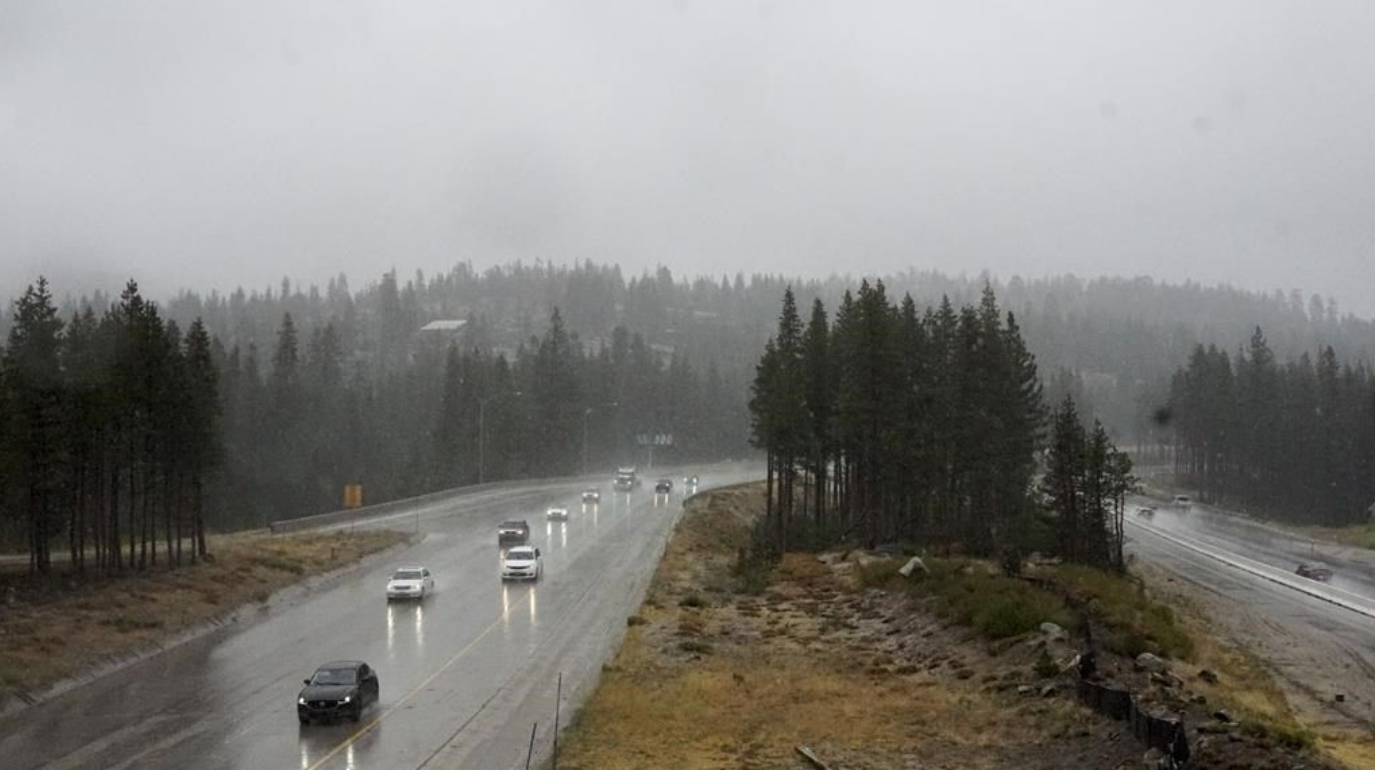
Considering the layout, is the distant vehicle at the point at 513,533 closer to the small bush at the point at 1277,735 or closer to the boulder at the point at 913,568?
the boulder at the point at 913,568

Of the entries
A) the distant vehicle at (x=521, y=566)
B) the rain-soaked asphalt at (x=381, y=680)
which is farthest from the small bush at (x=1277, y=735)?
the distant vehicle at (x=521, y=566)

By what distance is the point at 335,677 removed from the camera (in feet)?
93.1

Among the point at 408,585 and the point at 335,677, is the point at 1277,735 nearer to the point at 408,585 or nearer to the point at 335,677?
the point at 335,677

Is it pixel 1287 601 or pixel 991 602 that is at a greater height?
pixel 991 602

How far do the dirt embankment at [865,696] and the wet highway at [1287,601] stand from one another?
8.12 feet

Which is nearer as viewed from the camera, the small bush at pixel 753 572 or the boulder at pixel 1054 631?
the boulder at pixel 1054 631

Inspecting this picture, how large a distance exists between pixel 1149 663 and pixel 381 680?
64.4 feet

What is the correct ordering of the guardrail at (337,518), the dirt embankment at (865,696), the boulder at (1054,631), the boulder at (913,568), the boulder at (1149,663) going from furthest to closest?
the guardrail at (337,518) → the boulder at (913,568) → the boulder at (1054,631) → the boulder at (1149,663) → the dirt embankment at (865,696)

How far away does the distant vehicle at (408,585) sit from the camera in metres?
50.2

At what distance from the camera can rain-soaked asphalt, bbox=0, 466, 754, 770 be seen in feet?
82.2

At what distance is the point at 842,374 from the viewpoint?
77.1 meters

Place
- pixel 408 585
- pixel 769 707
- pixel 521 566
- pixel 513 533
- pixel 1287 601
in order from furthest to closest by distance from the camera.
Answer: pixel 513 533 → pixel 1287 601 → pixel 521 566 → pixel 408 585 → pixel 769 707

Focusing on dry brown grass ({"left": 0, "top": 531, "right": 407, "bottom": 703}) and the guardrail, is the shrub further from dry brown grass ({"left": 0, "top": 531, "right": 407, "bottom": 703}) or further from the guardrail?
the guardrail

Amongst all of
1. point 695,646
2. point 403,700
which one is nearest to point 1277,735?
point 403,700
